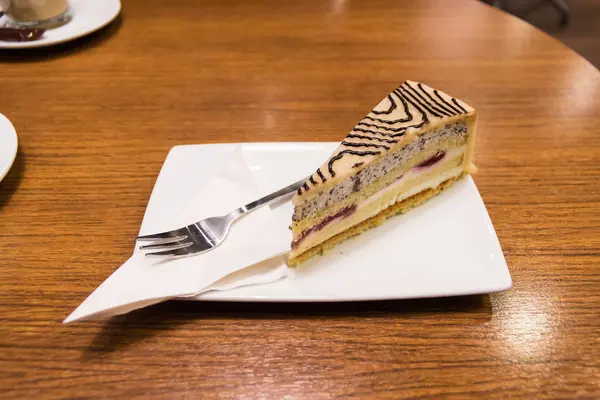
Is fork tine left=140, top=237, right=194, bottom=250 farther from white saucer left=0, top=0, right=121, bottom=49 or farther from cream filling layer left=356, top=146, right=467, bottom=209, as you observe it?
white saucer left=0, top=0, right=121, bottom=49

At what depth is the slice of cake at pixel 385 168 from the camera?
0.84 m

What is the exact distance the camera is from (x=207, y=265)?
771mm

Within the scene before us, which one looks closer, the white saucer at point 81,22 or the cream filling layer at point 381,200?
the cream filling layer at point 381,200

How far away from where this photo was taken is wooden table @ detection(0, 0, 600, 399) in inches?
26.6

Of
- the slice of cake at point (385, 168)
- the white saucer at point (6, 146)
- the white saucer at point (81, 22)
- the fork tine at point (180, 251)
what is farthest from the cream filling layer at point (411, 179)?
the white saucer at point (81, 22)

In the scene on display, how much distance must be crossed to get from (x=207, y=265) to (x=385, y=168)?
36 cm

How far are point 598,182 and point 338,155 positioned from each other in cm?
53

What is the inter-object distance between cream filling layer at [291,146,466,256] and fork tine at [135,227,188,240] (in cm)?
18

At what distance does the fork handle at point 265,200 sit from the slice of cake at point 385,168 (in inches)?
4.0

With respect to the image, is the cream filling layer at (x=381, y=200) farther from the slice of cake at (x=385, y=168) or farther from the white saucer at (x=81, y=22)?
the white saucer at (x=81, y=22)

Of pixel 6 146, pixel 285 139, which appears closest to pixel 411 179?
pixel 285 139

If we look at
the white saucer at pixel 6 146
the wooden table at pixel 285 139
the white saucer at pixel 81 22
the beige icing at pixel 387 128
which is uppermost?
the beige icing at pixel 387 128

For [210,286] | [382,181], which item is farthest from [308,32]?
[210,286]

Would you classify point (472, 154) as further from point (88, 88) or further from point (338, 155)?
point (88, 88)
